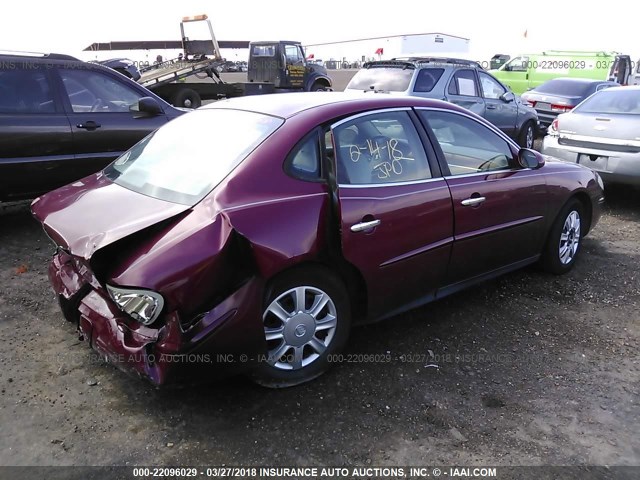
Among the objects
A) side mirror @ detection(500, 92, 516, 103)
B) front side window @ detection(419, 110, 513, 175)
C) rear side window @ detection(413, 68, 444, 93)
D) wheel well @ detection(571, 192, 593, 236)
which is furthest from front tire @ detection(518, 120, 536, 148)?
front side window @ detection(419, 110, 513, 175)

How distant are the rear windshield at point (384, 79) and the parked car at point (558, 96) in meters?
5.21

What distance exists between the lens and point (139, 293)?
245 cm

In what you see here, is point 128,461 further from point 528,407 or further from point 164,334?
point 528,407

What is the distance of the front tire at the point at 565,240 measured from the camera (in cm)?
443

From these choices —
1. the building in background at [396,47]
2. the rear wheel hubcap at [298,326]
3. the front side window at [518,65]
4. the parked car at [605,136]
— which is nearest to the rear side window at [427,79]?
the parked car at [605,136]

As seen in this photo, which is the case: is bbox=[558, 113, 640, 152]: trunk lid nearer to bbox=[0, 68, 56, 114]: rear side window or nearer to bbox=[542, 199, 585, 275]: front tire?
bbox=[542, 199, 585, 275]: front tire

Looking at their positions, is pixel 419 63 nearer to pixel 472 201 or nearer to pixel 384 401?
pixel 472 201

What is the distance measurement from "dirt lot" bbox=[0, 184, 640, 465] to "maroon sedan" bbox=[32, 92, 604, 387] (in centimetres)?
28

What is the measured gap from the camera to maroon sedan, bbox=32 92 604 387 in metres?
2.52

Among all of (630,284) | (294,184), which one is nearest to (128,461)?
(294,184)

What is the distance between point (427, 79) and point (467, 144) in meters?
5.13

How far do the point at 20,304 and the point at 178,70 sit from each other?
13.6 metres

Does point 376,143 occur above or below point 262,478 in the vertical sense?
above

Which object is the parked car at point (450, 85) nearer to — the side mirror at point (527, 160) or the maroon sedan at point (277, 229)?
the side mirror at point (527, 160)
